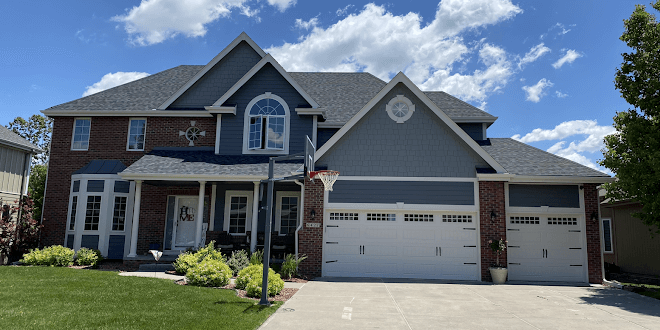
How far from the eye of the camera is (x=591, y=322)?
8.61m

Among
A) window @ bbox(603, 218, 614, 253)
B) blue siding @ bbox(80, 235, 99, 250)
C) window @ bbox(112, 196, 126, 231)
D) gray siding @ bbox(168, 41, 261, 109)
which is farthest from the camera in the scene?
window @ bbox(603, 218, 614, 253)

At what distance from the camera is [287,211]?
56.9ft

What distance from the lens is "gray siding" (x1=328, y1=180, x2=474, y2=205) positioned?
49.5ft

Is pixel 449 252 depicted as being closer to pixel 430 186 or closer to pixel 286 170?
pixel 430 186

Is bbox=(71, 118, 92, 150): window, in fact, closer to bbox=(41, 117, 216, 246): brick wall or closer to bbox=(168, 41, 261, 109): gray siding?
bbox=(41, 117, 216, 246): brick wall

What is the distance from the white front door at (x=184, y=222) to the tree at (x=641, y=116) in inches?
597

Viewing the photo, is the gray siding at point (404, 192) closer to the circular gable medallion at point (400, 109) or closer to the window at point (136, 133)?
the circular gable medallion at point (400, 109)

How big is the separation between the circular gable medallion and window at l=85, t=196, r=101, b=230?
11798 millimetres

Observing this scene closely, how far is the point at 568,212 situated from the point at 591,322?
735 centimetres

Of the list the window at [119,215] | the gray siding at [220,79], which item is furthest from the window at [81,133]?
the gray siding at [220,79]

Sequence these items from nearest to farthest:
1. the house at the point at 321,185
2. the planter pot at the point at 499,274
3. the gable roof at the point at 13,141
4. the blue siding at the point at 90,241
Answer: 1. the planter pot at the point at 499,274
2. the house at the point at 321,185
3. the blue siding at the point at 90,241
4. the gable roof at the point at 13,141

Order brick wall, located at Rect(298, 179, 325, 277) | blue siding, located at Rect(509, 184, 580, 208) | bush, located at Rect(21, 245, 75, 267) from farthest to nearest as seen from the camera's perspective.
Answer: blue siding, located at Rect(509, 184, 580, 208)
brick wall, located at Rect(298, 179, 325, 277)
bush, located at Rect(21, 245, 75, 267)

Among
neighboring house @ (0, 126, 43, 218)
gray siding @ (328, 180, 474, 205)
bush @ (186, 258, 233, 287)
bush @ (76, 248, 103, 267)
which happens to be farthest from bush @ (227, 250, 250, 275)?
neighboring house @ (0, 126, 43, 218)

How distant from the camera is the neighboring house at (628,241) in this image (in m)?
18.5
